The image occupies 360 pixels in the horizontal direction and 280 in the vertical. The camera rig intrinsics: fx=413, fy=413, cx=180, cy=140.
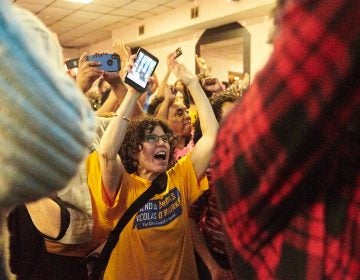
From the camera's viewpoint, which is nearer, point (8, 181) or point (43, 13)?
point (8, 181)

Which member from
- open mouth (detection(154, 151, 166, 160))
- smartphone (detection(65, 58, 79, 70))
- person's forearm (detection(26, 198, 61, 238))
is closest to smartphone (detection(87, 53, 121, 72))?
smartphone (detection(65, 58, 79, 70))

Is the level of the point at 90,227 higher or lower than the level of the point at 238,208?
lower

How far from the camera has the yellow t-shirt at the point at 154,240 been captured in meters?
1.57

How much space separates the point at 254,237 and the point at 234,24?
6.46 meters

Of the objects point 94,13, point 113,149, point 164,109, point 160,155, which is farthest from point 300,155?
point 94,13

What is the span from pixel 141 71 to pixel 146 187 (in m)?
0.49

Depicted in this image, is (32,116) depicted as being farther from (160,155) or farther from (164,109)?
(164,109)

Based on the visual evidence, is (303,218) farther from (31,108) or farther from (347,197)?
(31,108)

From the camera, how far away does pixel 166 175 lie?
5.73 feet

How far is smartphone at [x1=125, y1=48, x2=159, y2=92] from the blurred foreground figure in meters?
1.13

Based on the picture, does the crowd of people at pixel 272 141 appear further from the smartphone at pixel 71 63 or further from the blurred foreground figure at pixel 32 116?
the smartphone at pixel 71 63

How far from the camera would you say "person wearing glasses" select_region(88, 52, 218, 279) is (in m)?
1.52

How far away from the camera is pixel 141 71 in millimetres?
1758

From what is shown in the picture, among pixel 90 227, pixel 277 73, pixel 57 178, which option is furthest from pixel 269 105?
pixel 90 227
